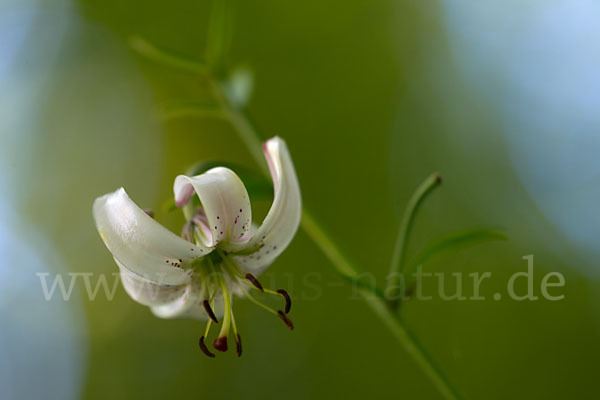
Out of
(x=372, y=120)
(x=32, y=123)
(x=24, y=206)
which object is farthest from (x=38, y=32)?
(x=372, y=120)

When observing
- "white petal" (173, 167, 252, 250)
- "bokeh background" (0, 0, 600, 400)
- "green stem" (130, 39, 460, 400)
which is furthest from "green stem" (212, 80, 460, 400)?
"bokeh background" (0, 0, 600, 400)

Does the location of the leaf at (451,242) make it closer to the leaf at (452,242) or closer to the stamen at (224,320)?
the leaf at (452,242)

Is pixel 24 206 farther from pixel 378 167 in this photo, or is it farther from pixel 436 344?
pixel 436 344

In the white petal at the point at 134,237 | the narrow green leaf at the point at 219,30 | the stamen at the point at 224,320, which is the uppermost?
the narrow green leaf at the point at 219,30

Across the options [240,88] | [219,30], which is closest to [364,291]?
[240,88]

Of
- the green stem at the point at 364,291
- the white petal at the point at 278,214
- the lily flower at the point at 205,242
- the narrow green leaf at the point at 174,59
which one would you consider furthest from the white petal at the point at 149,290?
the narrow green leaf at the point at 174,59

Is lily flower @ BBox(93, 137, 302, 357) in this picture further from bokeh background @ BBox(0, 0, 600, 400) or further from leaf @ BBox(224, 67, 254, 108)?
bokeh background @ BBox(0, 0, 600, 400)
